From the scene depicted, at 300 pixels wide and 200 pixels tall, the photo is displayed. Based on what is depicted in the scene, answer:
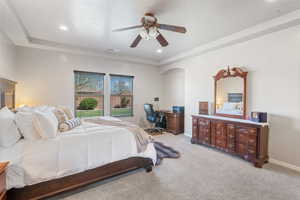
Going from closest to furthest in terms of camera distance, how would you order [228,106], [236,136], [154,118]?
[236,136] < [228,106] < [154,118]

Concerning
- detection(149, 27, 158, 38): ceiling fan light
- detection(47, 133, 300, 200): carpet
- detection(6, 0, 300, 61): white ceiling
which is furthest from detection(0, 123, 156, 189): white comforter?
detection(6, 0, 300, 61): white ceiling

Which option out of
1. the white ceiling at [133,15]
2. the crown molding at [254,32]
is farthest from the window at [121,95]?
the crown molding at [254,32]

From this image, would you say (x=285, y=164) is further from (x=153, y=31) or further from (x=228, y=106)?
(x=153, y=31)

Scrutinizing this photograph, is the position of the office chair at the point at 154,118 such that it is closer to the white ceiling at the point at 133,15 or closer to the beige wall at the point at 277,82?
the white ceiling at the point at 133,15

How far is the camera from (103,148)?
7.52 ft

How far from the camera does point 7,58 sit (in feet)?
11.2

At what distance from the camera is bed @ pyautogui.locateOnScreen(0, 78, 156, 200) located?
175cm

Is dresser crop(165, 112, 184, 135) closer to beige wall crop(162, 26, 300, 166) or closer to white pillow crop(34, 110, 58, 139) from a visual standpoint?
beige wall crop(162, 26, 300, 166)

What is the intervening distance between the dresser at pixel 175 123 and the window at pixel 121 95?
1.56 meters

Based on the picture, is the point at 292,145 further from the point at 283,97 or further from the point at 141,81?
the point at 141,81

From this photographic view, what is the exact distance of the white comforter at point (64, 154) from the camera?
173 centimetres

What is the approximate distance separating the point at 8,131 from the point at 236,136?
13.1 feet

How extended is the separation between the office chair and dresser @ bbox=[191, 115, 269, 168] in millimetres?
1622

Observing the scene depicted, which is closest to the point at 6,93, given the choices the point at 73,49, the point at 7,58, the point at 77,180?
the point at 7,58
